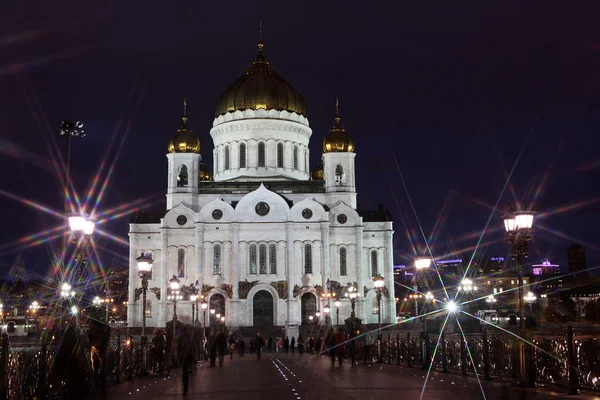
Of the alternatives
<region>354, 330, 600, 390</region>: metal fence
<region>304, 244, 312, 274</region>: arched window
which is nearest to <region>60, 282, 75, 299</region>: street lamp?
<region>354, 330, 600, 390</region>: metal fence

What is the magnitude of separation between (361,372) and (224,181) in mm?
48435

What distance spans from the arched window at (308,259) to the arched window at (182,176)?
1347 cm

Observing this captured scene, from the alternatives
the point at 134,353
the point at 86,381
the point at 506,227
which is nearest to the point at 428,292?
the point at 506,227

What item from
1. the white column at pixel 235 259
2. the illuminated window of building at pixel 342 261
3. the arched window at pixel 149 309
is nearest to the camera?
the white column at pixel 235 259

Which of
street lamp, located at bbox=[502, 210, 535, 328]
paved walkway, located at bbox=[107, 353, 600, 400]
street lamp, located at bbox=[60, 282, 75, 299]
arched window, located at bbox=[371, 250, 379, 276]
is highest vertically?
arched window, located at bbox=[371, 250, 379, 276]

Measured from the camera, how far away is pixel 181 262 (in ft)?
225

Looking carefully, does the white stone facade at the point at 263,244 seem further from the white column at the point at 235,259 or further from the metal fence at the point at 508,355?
the metal fence at the point at 508,355

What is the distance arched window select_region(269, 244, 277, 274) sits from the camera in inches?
2655

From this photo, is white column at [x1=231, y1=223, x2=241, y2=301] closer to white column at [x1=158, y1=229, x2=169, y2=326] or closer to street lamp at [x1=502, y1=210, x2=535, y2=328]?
white column at [x1=158, y1=229, x2=169, y2=326]

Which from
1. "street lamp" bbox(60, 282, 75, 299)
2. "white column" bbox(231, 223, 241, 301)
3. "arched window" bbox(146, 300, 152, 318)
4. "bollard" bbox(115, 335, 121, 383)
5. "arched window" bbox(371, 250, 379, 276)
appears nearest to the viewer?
"bollard" bbox(115, 335, 121, 383)

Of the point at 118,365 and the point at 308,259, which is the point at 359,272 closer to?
the point at 308,259

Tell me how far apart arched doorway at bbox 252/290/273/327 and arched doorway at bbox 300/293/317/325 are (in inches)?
111

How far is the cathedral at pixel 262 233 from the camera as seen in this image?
66.6 metres

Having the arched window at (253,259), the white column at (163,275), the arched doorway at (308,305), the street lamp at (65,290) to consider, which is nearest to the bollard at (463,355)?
the street lamp at (65,290)
